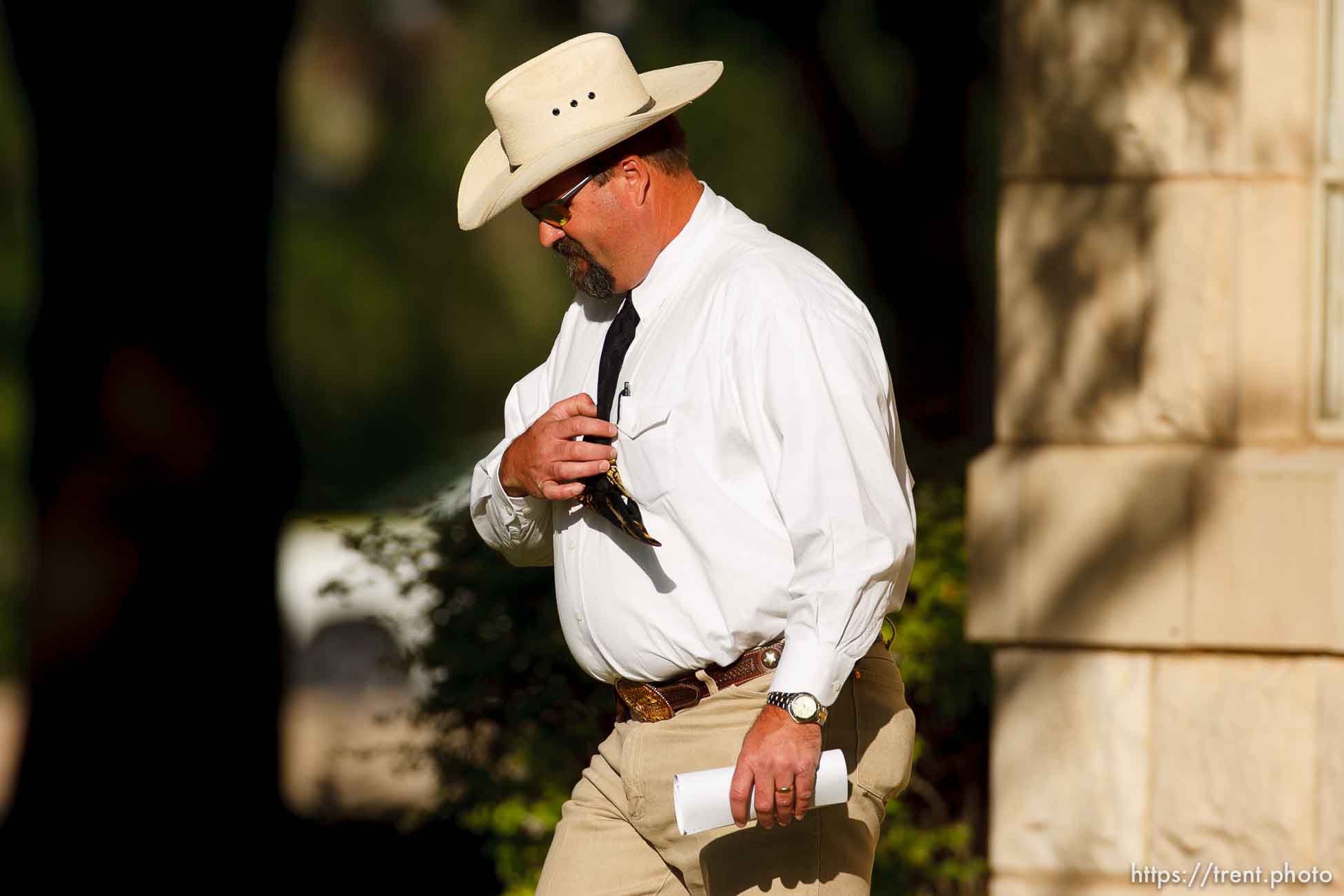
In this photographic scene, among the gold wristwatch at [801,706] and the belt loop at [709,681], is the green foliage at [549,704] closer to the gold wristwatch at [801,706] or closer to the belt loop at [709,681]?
the belt loop at [709,681]

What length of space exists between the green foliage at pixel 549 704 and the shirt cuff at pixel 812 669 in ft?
8.19

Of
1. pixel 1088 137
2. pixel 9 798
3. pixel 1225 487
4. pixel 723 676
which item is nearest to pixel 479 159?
pixel 723 676

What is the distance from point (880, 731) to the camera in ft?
10.5

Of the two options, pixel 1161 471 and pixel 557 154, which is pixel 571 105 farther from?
pixel 1161 471

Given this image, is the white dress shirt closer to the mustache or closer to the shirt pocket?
the shirt pocket

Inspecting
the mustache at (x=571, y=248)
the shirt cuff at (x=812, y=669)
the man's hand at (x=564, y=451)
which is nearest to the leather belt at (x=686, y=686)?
the shirt cuff at (x=812, y=669)

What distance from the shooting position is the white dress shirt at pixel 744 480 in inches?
112

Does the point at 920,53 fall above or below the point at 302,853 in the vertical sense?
above

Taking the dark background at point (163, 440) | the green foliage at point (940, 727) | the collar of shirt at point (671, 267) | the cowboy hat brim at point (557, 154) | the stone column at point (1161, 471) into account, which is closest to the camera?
the cowboy hat brim at point (557, 154)

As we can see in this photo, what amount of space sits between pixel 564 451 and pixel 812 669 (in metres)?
0.65

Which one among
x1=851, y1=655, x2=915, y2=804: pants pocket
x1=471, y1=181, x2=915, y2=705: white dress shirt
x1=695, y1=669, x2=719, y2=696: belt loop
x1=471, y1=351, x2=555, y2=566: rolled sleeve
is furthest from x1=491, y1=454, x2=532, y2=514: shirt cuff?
x1=851, y1=655, x2=915, y2=804: pants pocket

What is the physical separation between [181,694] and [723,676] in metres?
3.63

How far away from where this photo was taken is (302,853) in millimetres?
6836

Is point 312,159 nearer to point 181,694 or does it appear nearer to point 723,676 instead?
point 181,694
